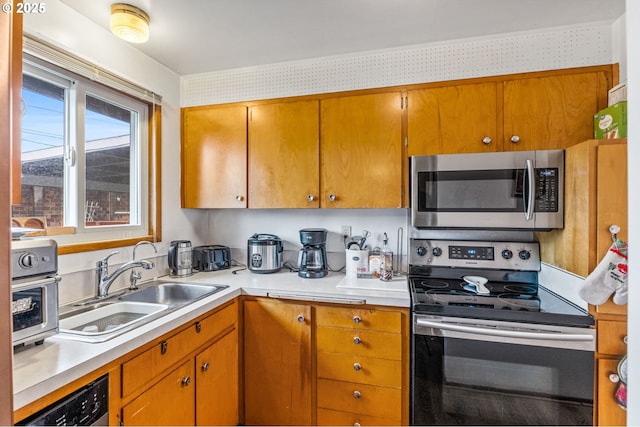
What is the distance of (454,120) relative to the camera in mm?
1748

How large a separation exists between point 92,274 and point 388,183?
1.71m

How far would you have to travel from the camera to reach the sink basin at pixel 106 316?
1264 millimetres

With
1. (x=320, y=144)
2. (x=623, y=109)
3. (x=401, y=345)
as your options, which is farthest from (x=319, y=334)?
(x=623, y=109)

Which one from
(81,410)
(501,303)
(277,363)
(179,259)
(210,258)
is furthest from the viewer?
(210,258)

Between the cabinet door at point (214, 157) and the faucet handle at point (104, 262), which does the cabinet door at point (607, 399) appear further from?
the faucet handle at point (104, 262)

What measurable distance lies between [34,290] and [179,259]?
1.04 m

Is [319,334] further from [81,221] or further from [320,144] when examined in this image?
[81,221]

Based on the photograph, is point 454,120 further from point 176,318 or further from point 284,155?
point 176,318

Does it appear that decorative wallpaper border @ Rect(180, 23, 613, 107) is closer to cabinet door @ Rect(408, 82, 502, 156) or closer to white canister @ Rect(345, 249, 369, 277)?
cabinet door @ Rect(408, 82, 502, 156)

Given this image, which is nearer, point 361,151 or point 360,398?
point 360,398

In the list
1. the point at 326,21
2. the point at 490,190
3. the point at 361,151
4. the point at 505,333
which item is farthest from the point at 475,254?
the point at 326,21

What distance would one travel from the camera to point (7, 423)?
56 centimetres

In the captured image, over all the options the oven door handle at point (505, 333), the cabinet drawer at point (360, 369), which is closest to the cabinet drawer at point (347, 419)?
the cabinet drawer at point (360, 369)

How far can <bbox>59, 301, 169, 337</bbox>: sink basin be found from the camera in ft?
4.15
